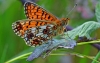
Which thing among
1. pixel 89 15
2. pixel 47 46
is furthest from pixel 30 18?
pixel 89 15

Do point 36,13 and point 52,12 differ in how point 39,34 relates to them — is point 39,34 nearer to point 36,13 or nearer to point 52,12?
point 36,13

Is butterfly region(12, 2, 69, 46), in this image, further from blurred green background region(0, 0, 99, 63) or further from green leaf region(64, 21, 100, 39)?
blurred green background region(0, 0, 99, 63)

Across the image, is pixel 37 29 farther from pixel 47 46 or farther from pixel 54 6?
pixel 54 6

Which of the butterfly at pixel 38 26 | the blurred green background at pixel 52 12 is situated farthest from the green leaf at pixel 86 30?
the blurred green background at pixel 52 12

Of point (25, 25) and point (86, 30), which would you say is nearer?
point (86, 30)

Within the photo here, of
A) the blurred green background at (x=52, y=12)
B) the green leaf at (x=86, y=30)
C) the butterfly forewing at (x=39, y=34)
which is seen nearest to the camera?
the green leaf at (x=86, y=30)

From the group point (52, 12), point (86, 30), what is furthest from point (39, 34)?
point (52, 12)

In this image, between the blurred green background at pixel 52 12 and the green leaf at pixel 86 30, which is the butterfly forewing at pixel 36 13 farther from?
the blurred green background at pixel 52 12

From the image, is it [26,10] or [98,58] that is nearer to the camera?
[98,58]
